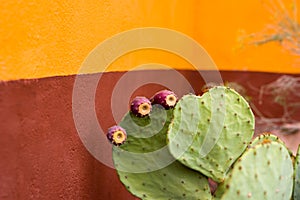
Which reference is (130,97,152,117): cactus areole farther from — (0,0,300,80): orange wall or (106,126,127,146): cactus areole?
(0,0,300,80): orange wall

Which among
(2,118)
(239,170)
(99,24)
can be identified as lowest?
(239,170)

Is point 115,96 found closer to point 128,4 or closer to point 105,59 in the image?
point 105,59

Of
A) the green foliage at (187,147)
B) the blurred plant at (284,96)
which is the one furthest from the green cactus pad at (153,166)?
the blurred plant at (284,96)

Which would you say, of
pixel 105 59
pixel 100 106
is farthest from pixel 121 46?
pixel 100 106

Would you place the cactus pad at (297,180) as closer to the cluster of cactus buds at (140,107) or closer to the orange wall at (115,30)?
the cluster of cactus buds at (140,107)

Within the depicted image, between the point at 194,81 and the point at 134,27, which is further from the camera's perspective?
the point at 194,81
